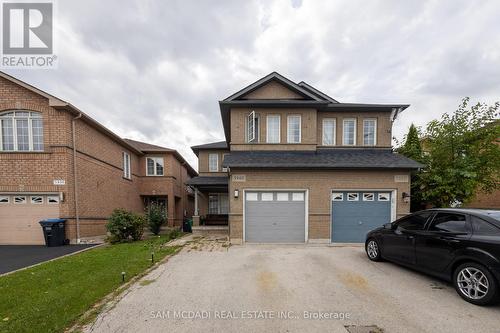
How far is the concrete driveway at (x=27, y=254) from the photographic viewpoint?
6.43 metres

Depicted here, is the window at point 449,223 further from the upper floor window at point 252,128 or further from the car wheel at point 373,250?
the upper floor window at point 252,128

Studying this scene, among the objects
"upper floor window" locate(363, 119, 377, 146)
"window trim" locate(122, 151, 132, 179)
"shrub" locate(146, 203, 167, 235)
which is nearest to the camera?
"upper floor window" locate(363, 119, 377, 146)

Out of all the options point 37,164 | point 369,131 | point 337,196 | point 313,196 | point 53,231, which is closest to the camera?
point 313,196

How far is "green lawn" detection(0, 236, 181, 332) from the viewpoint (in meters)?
3.22

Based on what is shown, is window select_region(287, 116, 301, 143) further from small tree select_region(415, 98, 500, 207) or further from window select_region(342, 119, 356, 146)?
small tree select_region(415, 98, 500, 207)

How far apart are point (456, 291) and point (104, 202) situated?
49.6 feet

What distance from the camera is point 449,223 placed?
446 centimetres

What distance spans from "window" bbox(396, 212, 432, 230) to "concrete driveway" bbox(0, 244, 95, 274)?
36.5 feet

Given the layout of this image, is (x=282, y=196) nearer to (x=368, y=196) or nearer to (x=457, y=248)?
(x=368, y=196)

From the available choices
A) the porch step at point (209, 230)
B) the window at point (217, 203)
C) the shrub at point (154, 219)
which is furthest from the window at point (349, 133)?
the shrub at point (154, 219)

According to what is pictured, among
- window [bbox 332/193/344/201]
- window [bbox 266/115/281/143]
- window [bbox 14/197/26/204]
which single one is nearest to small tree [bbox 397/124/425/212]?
window [bbox 332/193/344/201]

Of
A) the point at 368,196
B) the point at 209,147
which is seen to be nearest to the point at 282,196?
the point at 368,196

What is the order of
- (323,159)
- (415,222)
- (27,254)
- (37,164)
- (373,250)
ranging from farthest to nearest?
(37,164), (323,159), (27,254), (373,250), (415,222)

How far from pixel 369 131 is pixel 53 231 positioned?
52.5 feet
